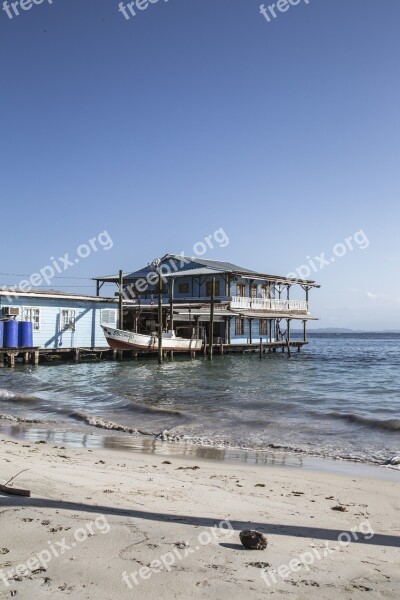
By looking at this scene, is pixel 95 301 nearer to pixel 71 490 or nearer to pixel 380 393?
pixel 380 393

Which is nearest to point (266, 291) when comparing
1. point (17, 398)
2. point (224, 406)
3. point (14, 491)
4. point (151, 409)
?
point (224, 406)

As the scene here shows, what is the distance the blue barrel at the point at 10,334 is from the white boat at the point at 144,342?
6156 mm

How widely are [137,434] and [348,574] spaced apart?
8421 mm

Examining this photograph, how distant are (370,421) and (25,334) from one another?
22.3 metres

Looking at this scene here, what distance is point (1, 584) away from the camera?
3684 mm

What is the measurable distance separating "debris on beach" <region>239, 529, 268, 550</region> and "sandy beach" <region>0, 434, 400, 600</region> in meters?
0.06

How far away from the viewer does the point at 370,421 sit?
14023mm

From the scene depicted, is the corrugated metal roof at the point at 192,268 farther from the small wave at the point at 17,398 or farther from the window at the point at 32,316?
the small wave at the point at 17,398

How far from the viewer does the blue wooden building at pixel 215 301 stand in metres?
41.6

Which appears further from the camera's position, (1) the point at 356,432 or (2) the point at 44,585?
(1) the point at 356,432

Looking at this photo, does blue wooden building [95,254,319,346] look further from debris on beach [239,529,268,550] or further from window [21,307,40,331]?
debris on beach [239,529,268,550]

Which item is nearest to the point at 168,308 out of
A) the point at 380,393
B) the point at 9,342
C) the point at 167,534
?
the point at 9,342

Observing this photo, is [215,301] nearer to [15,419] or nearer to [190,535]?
[15,419]

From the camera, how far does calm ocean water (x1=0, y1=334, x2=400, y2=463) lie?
38.5 ft
